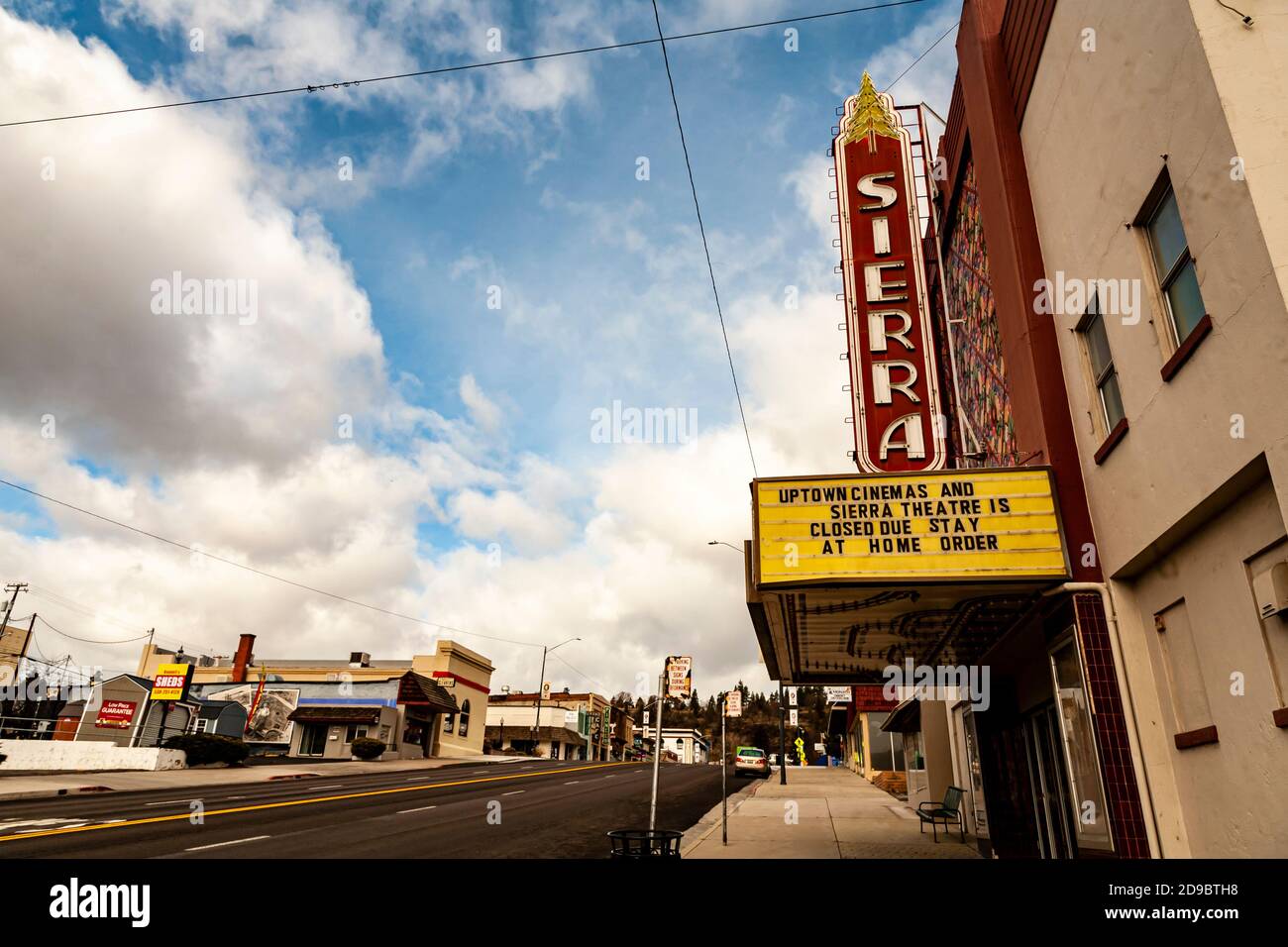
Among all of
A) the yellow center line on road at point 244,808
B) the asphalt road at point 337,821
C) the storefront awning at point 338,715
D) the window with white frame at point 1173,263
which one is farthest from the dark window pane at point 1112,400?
the storefront awning at point 338,715

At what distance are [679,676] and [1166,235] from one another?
9597 millimetres

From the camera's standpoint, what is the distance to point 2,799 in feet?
58.0

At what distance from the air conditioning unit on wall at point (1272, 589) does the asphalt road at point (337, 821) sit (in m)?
10.3

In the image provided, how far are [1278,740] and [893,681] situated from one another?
8.94 metres

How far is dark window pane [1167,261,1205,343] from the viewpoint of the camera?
611 centimetres

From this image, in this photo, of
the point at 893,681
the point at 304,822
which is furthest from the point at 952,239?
the point at 304,822

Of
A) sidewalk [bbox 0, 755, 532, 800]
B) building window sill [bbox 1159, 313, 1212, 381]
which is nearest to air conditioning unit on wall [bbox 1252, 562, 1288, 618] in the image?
building window sill [bbox 1159, 313, 1212, 381]

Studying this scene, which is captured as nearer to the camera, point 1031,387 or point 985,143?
point 1031,387

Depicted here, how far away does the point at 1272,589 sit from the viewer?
5.28 metres

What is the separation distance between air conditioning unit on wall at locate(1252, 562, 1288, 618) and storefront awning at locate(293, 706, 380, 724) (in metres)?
47.0

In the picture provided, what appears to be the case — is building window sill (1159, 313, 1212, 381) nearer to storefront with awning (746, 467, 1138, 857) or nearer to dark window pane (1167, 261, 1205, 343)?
dark window pane (1167, 261, 1205, 343)

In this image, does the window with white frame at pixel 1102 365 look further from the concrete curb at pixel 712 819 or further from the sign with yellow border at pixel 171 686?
the sign with yellow border at pixel 171 686

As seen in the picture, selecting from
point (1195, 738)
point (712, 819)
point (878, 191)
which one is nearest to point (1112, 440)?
point (1195, 738)
